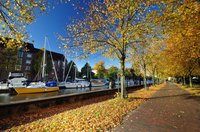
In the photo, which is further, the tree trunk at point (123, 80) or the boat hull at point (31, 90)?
the boat hull at point (31, 90)

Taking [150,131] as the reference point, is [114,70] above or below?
above

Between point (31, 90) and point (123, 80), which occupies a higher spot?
point (123, 80)

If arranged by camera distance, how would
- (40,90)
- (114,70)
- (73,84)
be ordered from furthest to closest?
(114,70), (73,84), (40,90)

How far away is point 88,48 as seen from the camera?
47.7 feet

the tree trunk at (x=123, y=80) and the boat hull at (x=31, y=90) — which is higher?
the tree trunk at (x=123, y=80)

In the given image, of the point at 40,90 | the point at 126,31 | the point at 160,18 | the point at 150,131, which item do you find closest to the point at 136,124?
the point at 150,131

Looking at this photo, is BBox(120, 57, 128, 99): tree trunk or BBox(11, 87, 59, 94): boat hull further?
BBox(11, 87, 59, 94): boat hull

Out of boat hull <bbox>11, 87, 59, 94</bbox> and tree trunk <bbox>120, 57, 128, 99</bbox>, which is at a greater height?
tree trunk <bbox>120, 57, 128, 99</bbox>

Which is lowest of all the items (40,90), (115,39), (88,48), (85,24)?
(40,90)

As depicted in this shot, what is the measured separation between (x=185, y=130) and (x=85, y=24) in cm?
1093

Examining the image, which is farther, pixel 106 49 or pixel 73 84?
pixel 73 84

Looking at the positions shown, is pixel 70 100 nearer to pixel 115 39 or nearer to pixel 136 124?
pixel 115 39

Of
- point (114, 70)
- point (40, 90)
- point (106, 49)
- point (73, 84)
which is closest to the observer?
point (106, 49)

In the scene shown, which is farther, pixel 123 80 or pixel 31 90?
pixel 31 90
